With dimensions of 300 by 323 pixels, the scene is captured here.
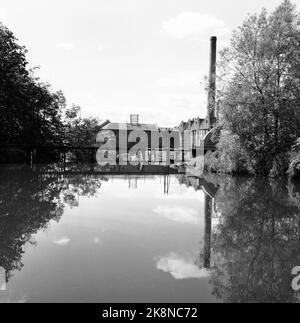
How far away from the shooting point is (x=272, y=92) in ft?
75.1

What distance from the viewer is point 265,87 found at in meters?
23.2

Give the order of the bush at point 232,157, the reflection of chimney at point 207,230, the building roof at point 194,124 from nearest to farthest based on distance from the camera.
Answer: the reflection of chimney at point 207,230
the bush at point 232,157
the building roof at point 194,124

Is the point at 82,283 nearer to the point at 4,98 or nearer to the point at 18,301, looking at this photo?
the point at 18,301

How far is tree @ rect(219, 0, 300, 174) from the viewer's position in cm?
2269

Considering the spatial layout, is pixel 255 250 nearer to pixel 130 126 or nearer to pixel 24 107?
pixel 24 107

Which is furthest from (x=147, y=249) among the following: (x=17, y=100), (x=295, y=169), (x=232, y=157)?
(x=17, y=100)

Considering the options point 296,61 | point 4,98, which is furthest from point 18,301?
point 4,98

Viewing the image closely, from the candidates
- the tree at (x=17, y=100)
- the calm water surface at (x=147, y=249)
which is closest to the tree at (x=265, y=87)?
the calm water surface at (x=147, y=249)

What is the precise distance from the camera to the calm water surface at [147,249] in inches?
195

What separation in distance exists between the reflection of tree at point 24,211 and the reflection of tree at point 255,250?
3.65 metres

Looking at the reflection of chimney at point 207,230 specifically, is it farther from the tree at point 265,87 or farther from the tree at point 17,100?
the tree at point 17,100

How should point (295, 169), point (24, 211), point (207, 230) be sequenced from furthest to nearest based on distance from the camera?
point (295, 169) < point (24, 211) < point (207, 230)

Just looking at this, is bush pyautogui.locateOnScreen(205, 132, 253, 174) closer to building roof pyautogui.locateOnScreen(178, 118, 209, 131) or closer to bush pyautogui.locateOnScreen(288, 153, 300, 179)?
bush pyautogui.locateOnScreen(288, 153, 300, 179)

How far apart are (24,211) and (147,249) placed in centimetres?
500
